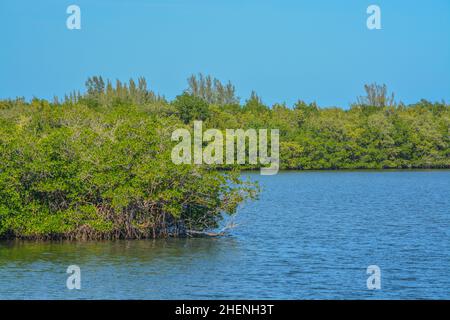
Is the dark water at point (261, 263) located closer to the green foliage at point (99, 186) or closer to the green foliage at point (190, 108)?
the green foliage at point (99, 186)

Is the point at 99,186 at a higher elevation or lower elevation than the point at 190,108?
lower

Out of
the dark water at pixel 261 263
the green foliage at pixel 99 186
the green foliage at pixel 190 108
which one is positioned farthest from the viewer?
the green foliage at pixel 190 108

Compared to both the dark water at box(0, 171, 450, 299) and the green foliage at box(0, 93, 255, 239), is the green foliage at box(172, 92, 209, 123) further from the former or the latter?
the green foliage at box(0, 93, 255, 239)

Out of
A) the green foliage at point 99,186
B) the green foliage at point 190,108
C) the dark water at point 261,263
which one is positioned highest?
the green foliage at point 190,108

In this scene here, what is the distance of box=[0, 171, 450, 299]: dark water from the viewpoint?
873 inches

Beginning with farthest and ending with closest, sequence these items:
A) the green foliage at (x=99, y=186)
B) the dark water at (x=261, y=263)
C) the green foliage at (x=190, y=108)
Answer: the green foliage at (x=190, y=108) → the green foliage at (x=99, y=186) → the dark water at (x=261, y=263)

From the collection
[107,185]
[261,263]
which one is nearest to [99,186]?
[107,185]

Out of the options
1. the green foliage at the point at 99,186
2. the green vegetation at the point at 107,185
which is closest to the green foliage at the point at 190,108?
the green vegetation at the point at 107,185

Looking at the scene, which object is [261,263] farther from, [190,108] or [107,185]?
[190,108]

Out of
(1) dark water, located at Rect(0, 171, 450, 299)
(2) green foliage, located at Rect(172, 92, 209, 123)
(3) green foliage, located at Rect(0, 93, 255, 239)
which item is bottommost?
(1) dark water, located at Rect(0, 171, 450, 299)

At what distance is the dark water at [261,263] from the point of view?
72.7 ft

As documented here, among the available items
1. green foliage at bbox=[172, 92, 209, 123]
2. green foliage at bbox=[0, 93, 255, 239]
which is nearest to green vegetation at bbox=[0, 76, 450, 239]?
green foliage at bbox=[0, 93, 255, 239]

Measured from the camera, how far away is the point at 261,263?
26125mm
